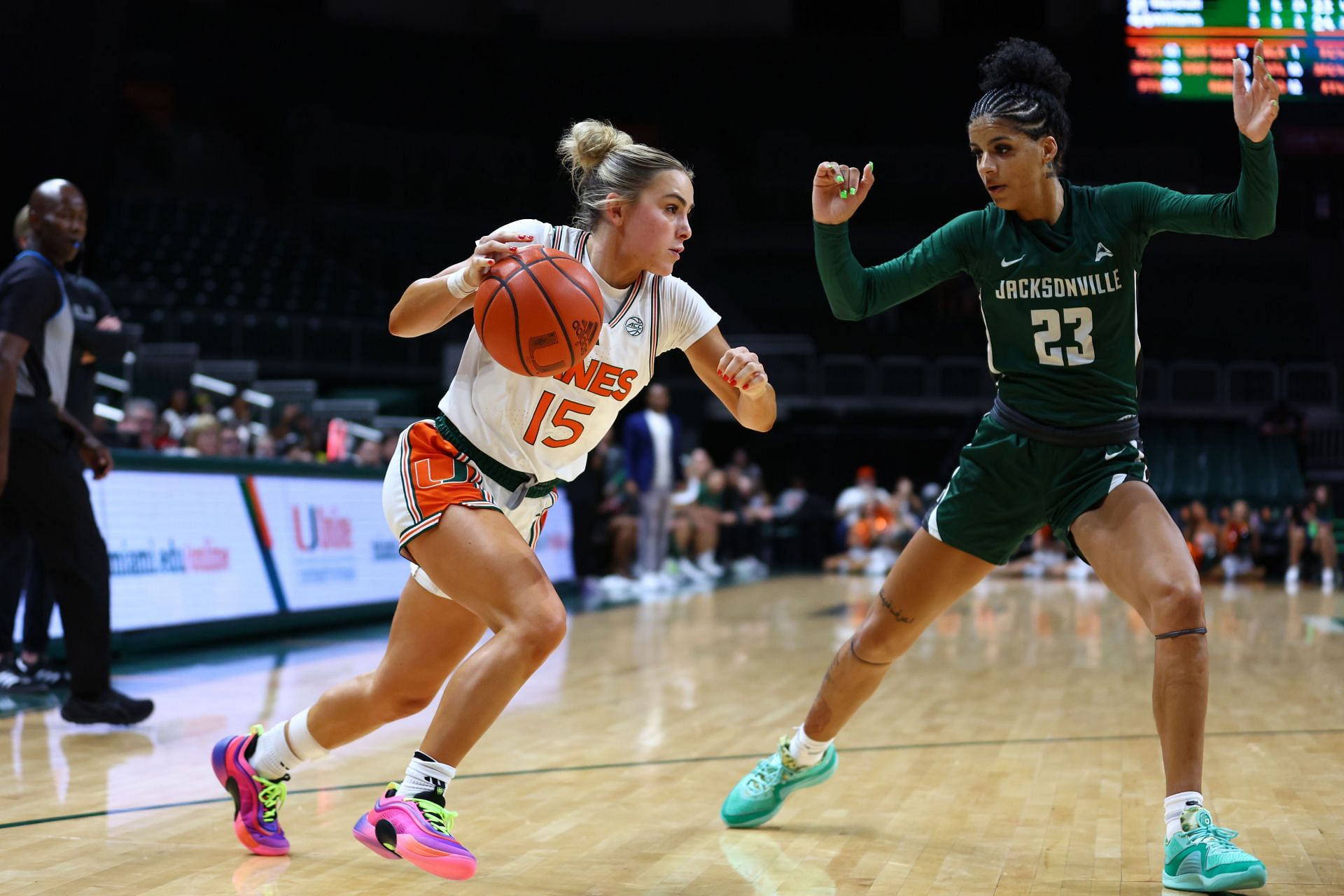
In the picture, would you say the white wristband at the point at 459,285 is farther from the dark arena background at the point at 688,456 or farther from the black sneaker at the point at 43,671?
the black sneaker at the point at 43,671

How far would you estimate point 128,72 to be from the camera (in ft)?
83.8

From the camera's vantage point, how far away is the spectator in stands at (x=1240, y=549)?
55.4ft

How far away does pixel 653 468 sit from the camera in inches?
500

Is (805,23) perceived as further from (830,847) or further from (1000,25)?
(830,847)

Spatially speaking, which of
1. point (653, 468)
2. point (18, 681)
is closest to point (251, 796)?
point (18, 681)

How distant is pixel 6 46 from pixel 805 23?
66.1 feet

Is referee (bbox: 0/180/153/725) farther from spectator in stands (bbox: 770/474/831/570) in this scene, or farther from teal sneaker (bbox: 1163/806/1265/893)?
spectator in stands (bbox: 770/474/831/570)

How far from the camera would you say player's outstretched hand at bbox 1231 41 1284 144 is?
10.1ft

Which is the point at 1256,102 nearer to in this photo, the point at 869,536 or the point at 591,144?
the point at 591,144

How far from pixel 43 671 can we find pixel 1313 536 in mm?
15774

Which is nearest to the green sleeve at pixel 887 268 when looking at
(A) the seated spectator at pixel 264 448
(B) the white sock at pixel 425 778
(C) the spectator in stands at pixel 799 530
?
(B) the white sock at pixel 425 778

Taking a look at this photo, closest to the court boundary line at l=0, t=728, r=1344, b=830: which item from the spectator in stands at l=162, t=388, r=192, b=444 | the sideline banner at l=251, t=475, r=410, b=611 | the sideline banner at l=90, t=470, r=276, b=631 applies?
the sideline banner at l=90, t=470, r=276, b=631

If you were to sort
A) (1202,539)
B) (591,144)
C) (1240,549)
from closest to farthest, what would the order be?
1. (591,144)
2. (1202,539)
3. (1240,549)

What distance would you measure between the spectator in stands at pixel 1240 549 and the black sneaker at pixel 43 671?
580 inches
